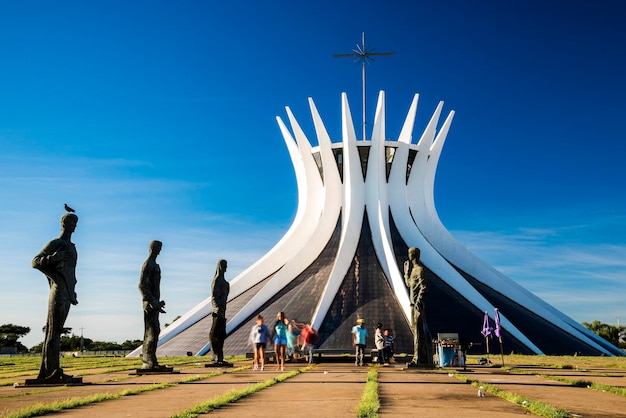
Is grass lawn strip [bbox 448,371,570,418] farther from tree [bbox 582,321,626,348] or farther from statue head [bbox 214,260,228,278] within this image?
tree [bbox 582,321,626,348]

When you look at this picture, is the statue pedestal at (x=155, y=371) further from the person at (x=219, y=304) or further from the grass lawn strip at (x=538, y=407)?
the grass lawn strip at (x=538, y=407)

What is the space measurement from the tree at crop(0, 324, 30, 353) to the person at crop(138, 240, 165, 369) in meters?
47.3

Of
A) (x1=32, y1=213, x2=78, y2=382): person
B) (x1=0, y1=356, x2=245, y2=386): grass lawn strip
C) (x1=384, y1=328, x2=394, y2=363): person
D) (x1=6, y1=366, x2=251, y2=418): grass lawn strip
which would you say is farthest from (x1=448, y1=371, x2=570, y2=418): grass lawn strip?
(x1=384, y1=328, x2=394, y2=363): person

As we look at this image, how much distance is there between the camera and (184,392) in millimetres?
7520

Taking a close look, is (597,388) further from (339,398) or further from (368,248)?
(368,248)

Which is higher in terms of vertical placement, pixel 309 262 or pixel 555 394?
pixel 309 262

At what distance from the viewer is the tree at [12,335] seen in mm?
53787

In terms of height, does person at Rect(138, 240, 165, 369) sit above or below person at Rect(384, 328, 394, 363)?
above

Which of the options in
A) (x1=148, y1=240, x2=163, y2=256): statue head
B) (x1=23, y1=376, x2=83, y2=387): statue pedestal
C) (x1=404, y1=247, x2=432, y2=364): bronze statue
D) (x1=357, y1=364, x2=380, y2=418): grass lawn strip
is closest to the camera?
(x1=357, y1=364, x2=380, y2=418): grass lawn strip

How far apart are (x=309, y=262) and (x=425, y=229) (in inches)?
295

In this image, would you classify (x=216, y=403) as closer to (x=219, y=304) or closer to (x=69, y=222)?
(x=69, y=222)

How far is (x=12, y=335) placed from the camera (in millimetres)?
56438

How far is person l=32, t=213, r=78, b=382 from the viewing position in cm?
959

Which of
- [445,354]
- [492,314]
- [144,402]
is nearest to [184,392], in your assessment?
[144,402]
